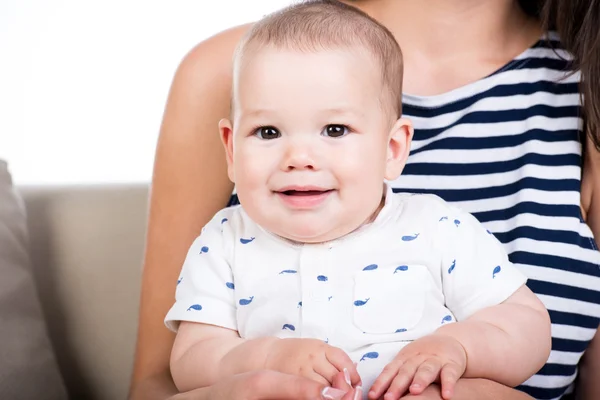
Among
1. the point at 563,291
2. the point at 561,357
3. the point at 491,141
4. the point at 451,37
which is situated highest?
the point at 451,37

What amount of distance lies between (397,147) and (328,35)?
0.63ft

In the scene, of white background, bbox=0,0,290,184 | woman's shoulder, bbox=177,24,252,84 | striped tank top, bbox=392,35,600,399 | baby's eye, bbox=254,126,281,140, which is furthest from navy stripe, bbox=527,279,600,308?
white background, bbox=0,0,290,184

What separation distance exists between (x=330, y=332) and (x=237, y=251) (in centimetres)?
18

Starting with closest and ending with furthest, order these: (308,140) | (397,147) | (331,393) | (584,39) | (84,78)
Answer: (331,393), (308,140), (397,147), (584,39), (84,78)

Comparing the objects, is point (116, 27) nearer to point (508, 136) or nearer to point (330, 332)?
point (508, 136)

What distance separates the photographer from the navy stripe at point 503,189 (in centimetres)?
140

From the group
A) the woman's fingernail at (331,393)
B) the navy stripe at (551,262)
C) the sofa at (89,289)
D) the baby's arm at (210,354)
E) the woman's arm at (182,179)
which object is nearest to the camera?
the woman's fingernail at (331,393)

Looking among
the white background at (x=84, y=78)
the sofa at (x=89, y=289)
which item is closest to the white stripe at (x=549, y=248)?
the sofa at (x=89, y=289)

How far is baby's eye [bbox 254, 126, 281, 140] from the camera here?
1.09 metres

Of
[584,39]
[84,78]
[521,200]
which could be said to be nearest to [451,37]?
[584,39]

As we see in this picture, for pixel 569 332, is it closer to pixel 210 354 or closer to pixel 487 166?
pixel 487 166

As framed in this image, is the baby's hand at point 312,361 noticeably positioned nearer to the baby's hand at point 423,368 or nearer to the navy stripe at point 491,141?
the baby's hand at point 423,368

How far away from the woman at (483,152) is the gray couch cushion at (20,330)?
22cm

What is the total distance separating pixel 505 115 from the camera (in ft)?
4.77
